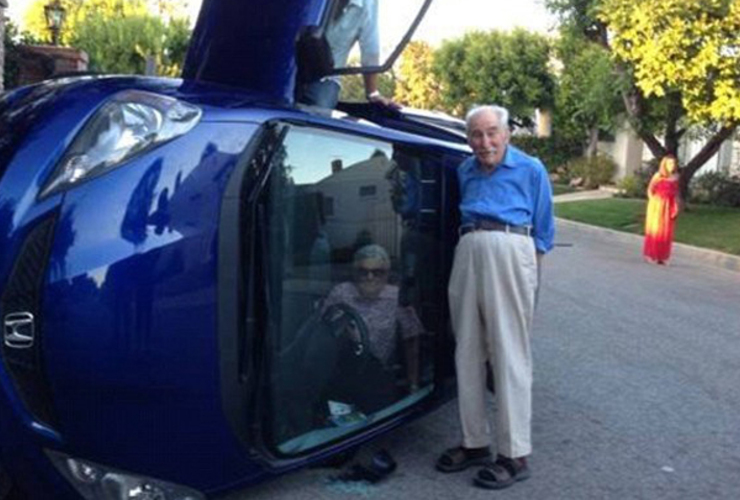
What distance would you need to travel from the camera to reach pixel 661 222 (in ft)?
47.7

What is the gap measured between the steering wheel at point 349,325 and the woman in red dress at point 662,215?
11.5m

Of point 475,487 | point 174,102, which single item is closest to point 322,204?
point 174,102

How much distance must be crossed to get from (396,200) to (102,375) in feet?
5.40

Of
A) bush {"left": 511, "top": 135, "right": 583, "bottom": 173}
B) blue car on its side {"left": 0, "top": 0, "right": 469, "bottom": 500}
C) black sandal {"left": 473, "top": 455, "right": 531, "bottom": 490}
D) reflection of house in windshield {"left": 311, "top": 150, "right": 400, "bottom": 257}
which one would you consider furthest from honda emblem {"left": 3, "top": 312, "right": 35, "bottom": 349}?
bush {"left": 511, "top": 135, "right": 583, "bottom": 173}

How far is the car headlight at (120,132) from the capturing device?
9.67 ft

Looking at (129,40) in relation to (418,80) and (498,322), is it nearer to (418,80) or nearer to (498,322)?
(418,80)

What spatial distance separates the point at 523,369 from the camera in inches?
167

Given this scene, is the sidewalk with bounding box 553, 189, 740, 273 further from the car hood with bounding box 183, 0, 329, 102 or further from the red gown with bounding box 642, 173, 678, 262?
the car hood with bounding box 183, 0, 329, 102

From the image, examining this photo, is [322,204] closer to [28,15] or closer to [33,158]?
[33,158]

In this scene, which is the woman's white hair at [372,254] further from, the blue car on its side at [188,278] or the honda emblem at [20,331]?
the honda emblem at [20,331]

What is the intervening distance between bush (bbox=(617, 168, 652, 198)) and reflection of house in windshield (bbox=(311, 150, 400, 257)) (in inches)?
961

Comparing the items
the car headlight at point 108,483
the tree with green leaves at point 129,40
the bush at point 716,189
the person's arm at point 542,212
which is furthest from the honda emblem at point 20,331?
the tree with green leaves at point 129,40

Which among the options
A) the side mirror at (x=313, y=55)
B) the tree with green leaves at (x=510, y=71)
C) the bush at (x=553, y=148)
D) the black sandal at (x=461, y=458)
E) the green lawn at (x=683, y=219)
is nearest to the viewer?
the side mirror at (x=313, y=55)

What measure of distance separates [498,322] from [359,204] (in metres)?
0.83
